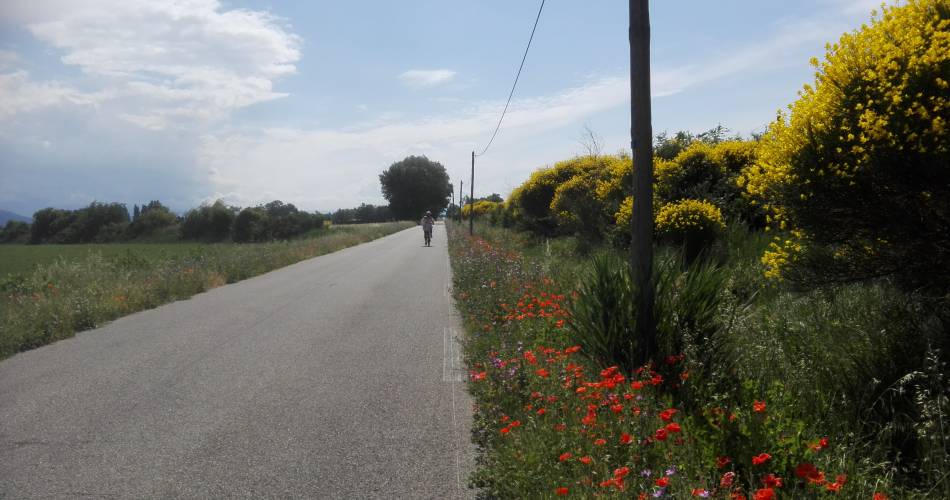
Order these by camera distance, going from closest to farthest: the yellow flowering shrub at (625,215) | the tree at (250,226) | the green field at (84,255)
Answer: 1. the yellow flowering shrub at (625,215)
2. the green field at (84,255)
3. the tree at (250,226)

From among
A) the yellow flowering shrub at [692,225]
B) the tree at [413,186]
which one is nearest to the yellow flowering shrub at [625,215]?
the yellow flowering shrub at [692,225]

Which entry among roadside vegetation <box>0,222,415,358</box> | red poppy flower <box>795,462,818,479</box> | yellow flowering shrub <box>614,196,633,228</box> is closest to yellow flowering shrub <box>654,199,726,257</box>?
yellow flowering shrub <box>614,196,633,228</box>

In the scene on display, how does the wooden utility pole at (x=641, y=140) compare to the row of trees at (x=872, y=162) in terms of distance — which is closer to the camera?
the row of trees at (x=872, y=162)

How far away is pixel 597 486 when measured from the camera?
3.56m

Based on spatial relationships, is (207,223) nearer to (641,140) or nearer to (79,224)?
(79,224)

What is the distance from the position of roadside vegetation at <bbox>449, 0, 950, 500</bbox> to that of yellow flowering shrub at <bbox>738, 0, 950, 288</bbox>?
→ 0.04ft

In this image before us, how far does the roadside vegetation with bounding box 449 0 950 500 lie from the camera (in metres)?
3.54

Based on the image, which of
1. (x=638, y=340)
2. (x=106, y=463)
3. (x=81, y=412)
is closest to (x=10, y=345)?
(x=81, y=412)

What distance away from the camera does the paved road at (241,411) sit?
14.2 ft

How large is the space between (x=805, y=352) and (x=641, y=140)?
2259 millimetres

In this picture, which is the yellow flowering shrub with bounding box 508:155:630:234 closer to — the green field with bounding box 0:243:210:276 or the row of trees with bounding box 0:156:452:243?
the green field with bounding box 0:243:210:276

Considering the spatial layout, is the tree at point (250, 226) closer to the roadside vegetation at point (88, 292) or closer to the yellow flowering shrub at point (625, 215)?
the roadside vegetation at point (88, 292)

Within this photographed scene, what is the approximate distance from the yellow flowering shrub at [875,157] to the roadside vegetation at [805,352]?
1cm

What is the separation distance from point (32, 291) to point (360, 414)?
11.6 m
